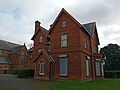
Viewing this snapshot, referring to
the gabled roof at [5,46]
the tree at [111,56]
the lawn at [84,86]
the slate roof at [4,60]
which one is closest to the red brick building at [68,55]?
the lawn at [84,86]

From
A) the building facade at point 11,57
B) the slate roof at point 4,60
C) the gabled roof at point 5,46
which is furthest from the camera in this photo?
the gabled roof at point 5,46

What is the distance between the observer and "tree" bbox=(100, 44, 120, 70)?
5728 centimetres

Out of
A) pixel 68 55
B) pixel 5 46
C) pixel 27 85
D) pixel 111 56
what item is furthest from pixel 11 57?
pixel 27 85

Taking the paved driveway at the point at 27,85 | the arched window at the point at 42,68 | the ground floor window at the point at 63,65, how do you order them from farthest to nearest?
the arched window at the point at 42,68, the ground floor window at the point at 63,65, the paved driveway at the point at 27,85

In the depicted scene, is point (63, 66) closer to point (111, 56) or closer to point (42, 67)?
point (42, 67)

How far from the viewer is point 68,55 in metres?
25.7

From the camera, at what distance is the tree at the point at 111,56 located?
188ft

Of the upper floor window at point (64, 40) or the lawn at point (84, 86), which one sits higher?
the upper floor window at point (64, 40)

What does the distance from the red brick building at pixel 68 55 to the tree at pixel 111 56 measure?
2958 centimetres

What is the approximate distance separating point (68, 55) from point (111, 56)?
128 feet

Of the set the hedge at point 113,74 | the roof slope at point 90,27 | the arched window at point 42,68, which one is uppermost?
the roof slope at point 90,27

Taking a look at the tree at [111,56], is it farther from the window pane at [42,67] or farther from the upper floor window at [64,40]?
the window pane at [42,67]

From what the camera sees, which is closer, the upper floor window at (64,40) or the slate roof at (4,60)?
the upper floor window at (64,40)

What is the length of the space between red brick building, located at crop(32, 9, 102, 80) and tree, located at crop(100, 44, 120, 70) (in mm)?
29580
